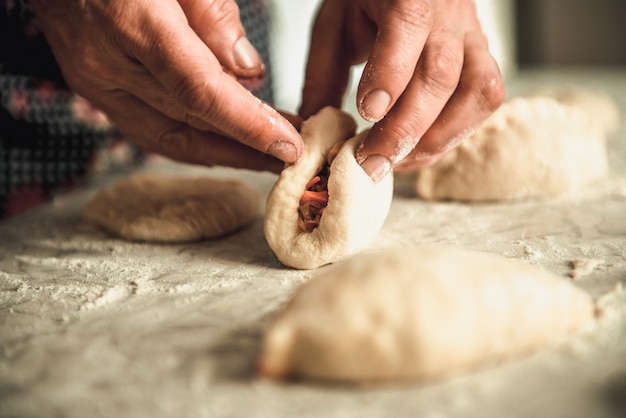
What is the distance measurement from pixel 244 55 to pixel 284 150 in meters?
0.28

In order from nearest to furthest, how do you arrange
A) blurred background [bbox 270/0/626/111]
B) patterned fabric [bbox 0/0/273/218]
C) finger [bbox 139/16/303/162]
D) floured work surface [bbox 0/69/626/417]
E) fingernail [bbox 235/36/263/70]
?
floured work surface [bbox 0/69/626/417]
finger [bbox 139/16/303/162]
fingernail [bbox 235/36/263/70]
patterned fabric [bbox 0/0/273/218]
blurred background [bbox 270/0/626/111]

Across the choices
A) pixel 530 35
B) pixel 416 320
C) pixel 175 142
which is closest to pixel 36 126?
pixel 175 142

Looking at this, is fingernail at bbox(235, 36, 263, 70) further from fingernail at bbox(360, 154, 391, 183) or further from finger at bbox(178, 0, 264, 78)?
fingernail at bbox(360, 154, 391, 183)

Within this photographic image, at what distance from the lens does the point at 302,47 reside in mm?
4336

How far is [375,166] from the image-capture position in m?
1.30

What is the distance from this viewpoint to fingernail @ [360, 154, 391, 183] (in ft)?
4.27

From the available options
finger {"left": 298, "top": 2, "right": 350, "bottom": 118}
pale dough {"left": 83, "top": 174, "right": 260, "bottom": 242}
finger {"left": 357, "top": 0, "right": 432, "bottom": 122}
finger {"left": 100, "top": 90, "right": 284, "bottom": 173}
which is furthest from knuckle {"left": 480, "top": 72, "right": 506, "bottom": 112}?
pale dough {"left": 83, "top": 174, "right": 260, "bottom": 242}

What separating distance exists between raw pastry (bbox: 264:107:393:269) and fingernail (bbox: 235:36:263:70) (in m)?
0.21

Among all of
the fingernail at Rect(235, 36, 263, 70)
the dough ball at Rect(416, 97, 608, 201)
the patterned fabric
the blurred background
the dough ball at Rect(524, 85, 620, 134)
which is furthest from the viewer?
the blurred background

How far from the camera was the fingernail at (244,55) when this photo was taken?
1.39m

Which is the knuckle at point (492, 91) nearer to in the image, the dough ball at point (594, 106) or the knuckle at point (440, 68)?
the knuckle at point (440, 68)

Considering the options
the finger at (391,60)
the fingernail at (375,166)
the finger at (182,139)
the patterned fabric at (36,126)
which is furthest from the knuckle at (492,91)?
the patterned fabric at (36,126)

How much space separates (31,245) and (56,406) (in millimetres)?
923

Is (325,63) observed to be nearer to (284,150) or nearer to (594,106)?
(284,150)
